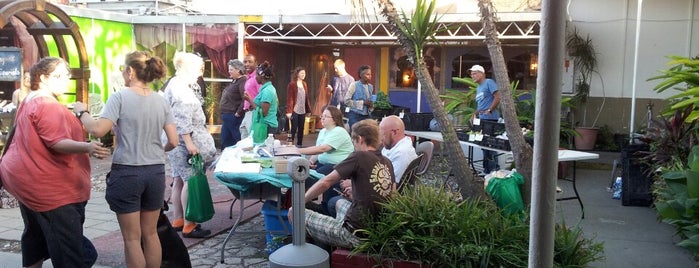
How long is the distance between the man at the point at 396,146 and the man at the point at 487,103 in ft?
11.2

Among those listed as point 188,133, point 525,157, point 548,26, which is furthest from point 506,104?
point 548,26

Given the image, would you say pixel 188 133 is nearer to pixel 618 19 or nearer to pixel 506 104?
pixel 506 104

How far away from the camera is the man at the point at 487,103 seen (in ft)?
27.8

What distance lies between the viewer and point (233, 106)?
26.4ft

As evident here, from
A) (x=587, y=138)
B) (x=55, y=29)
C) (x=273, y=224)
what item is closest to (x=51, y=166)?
(x=273, y=224)

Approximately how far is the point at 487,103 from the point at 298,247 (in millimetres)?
5783

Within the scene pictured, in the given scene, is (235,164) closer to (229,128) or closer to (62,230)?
(62,230)

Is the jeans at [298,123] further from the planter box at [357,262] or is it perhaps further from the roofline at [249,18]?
the planter box at [357,262]

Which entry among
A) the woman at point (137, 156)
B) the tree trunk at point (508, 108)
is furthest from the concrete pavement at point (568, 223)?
the woman at point (137, 156)

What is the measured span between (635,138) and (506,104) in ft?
10.9

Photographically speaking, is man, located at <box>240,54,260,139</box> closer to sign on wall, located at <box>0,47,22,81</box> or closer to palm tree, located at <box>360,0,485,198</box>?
sign on wall, located at <box>0,47,22,81</box>

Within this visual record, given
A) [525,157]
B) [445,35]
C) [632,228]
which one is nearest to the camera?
[525,157]

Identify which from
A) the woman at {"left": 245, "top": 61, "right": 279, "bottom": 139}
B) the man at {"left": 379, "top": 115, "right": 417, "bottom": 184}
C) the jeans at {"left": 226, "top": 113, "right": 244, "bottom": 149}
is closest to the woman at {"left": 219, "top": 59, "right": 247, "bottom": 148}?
the jeans at {"left": 226, "top": 113, "right": 244, "bottom": 149}

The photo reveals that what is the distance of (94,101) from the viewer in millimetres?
11688
